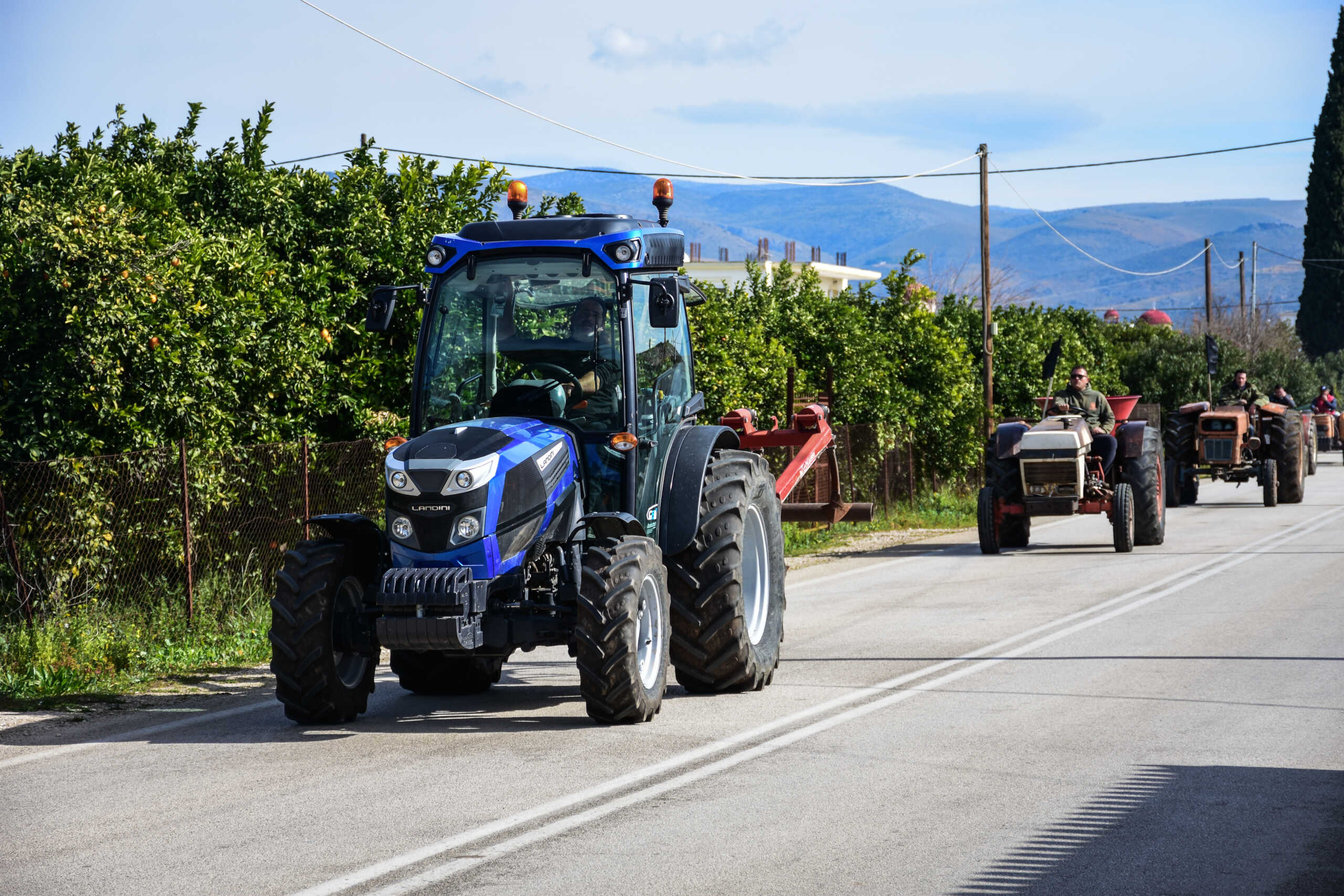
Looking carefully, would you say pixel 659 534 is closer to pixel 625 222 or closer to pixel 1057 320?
pixel 625 222

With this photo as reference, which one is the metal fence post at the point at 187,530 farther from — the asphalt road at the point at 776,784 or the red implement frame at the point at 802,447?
the red implement frame at the point at 802,447

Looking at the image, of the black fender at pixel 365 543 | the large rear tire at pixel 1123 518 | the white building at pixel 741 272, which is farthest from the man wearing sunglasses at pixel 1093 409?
the white building at pixel 741 272

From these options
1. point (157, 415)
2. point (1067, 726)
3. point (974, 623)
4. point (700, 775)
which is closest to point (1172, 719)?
point (1067, 726)

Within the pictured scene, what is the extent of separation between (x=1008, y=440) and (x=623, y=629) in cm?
1148

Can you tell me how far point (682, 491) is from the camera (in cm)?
895

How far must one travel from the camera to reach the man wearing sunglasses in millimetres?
18609

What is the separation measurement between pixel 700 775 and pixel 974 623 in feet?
19.2

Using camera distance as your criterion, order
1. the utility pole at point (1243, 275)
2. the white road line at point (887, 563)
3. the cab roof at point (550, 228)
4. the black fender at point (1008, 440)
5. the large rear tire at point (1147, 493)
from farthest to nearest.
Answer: the utility pole at point (1243, 275) < the large rear tire at point (1147, 493) < the black fender at point (1008, 440) < the white road line at point (887, 563) < the cab roof at point (550, 228)

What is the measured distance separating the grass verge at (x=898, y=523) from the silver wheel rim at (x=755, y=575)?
8.43 metres

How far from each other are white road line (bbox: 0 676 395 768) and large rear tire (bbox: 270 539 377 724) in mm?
785

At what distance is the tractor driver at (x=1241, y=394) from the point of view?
86.1ft

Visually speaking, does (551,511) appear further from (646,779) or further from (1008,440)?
(1008,440)

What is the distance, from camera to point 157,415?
12172 mm

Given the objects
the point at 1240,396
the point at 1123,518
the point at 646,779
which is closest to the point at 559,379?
the point at 646,779
